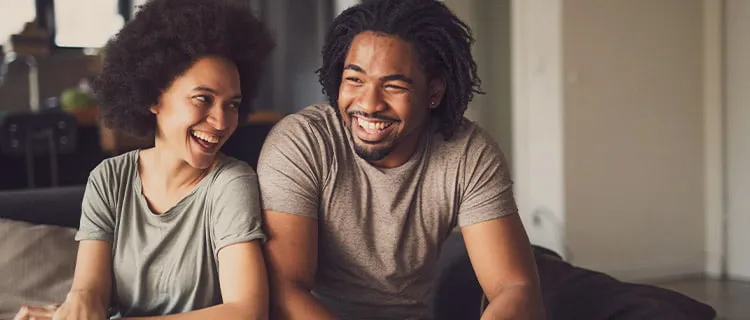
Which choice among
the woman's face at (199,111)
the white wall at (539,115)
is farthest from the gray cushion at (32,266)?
the white wall at (539,115)

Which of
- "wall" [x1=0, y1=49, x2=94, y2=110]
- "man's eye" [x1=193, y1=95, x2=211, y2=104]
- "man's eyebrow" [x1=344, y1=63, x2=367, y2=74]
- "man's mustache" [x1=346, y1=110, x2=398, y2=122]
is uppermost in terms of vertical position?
"wall" [x1=0, y1=49, x2=94, y2=110]

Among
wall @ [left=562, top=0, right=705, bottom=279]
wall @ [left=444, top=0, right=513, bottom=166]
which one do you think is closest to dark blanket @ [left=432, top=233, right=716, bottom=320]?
wall @ [left=562, top=0, right=705, bottom=279]

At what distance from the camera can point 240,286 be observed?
4.59 feet

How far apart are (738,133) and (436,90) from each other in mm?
2892

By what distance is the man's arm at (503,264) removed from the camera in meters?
1.59

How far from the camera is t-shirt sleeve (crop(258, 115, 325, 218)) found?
1.52m

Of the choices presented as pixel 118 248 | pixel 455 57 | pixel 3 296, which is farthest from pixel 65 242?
pixel 455 57

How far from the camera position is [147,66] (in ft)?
4.79

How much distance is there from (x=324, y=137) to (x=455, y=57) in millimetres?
289

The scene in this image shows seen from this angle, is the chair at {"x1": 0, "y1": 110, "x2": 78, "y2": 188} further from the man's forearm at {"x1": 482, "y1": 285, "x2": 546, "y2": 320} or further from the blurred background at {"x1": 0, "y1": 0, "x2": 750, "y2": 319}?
the man's forearm at {"x1": 482, "y1": 285, "x2": 546, "y2": 320}

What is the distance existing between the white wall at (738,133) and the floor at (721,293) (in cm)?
19

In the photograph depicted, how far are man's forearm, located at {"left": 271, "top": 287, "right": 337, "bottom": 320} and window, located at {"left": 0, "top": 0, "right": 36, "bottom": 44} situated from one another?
3.68 metres

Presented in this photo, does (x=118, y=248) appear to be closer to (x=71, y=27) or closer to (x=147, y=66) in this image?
(x=147, y=66)

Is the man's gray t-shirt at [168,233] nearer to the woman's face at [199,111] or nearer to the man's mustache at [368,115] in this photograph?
the woman's face at [199,111]
